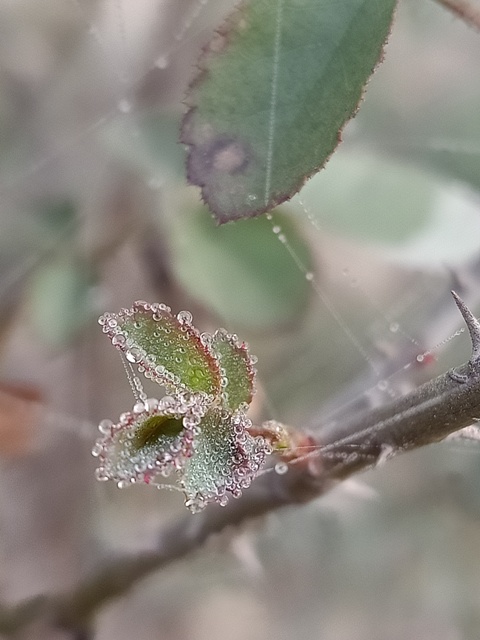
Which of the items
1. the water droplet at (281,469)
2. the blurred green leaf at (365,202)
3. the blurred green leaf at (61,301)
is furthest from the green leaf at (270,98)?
the blurred green leaf at (61,301)

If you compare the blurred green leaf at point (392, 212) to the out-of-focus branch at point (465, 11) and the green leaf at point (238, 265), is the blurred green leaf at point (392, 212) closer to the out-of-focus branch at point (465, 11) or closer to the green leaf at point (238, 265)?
the green leaf at point (238, 265)

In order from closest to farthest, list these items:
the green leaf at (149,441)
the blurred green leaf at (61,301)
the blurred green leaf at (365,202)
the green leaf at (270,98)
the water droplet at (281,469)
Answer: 1. the green leaf at (149,441)
2. the green leaf at (270,98)
3. the water droplet at (281,469)
4. the blurred green leaf at (365,202)
5. the blurred green leaf at (61,301)

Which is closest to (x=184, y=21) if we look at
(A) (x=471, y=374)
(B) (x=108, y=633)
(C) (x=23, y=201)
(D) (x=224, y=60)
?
(C) (x=23, y=201)

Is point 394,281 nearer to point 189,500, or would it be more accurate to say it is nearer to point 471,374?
point 471,374

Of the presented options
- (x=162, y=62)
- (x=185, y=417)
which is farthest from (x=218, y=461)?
(x=162, y=62)

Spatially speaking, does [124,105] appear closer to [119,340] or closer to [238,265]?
[238,265]
